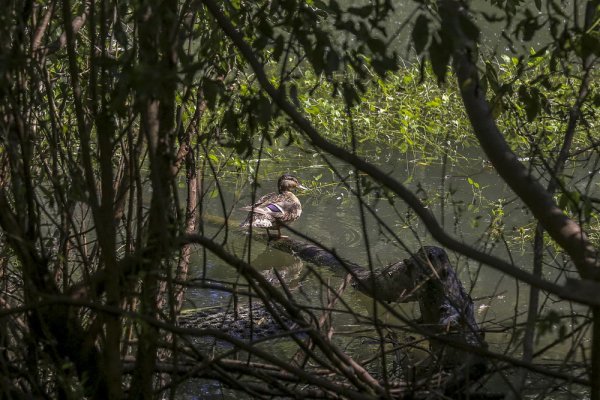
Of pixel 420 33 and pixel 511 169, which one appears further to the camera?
pixel 511 169

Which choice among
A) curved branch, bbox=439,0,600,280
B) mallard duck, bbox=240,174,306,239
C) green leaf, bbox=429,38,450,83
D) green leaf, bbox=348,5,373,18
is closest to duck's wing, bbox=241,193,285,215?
mallard duck, bbox=240,174,306,239

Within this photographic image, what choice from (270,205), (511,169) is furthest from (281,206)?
(511,169)

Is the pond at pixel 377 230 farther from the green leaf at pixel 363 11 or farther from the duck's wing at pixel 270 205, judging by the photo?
the green leaf at pixel 363 11

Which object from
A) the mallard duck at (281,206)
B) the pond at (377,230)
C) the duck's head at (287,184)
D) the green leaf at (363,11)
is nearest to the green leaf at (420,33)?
the green leaf at (363,11)

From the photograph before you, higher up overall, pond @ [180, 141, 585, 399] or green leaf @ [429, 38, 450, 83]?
pond @ [180, 141, 585, 399]

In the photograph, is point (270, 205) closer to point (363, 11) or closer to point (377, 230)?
point (377, 230)

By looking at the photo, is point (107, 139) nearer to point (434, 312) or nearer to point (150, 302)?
point (150, 302)

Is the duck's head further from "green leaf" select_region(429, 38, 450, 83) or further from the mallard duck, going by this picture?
"green leaf" select_region(429, 38, 450, 83)

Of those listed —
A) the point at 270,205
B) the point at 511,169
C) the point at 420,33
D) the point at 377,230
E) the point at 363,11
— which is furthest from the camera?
the point at 377,230

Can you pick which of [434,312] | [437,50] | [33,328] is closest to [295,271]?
[434,312]

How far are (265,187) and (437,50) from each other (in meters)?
8.53

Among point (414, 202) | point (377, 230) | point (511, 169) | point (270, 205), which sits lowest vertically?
point (414, 202)

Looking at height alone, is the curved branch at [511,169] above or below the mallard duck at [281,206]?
below

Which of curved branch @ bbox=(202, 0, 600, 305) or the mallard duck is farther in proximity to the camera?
the mallard duck
